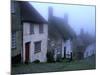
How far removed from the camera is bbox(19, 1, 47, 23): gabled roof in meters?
2.00

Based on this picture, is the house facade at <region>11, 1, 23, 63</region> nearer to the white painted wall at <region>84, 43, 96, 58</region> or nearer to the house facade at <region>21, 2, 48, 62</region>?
the house facade at <region>21, 2, 48, 62</region>

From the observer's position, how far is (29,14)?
6.63 ft

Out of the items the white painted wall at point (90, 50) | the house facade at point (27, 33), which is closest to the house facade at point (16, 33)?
the house facade at point (27, 33)

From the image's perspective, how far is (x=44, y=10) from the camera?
2.06 meters

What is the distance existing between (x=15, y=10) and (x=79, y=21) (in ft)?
2.25

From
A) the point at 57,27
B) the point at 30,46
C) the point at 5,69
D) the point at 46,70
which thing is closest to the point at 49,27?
the point at 57,27

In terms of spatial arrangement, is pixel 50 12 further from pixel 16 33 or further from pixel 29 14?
pixel 16 33

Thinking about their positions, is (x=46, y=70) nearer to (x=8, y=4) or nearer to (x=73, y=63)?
(x=73, y=63)

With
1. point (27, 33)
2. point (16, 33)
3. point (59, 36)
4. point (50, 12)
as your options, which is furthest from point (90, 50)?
point (16, 33)

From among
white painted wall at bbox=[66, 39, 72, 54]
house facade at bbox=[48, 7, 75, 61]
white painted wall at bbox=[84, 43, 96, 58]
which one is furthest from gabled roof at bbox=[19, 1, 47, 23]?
white painted wall at bbox=[84, 43, 96, 58]

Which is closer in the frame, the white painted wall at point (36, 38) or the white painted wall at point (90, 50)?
the white painted wall at point (36, 38)

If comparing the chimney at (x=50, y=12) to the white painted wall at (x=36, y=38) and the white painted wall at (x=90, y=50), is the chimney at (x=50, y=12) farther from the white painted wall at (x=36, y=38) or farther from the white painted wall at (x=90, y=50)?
the white painted wall at (x=90, y=50)

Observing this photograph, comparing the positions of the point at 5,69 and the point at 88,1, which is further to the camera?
the point at 88,1

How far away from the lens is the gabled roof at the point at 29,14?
2.00m
